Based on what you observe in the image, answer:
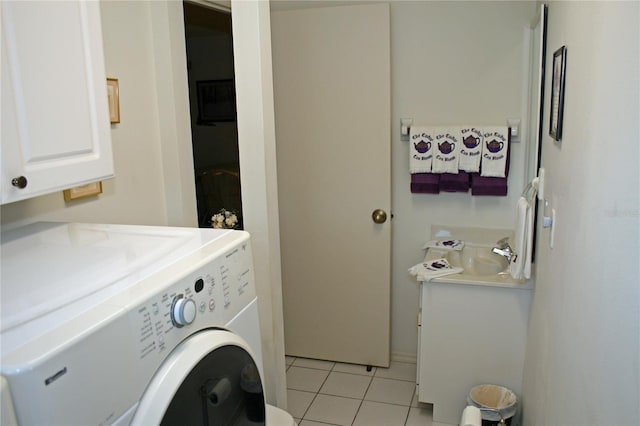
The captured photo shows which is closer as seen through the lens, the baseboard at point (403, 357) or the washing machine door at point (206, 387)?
the washing machine door at point (206, 387)

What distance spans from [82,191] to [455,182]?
6.12ft

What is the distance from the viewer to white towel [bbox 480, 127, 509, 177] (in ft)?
9.37

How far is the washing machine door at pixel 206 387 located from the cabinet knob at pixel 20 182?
1.82 ft

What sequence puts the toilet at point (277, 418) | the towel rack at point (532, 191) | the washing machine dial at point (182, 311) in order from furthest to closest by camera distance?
1. the towel rack at point (532, 191)
2. the toilet at point (277, 418)
3. the washing machine dial at point (182, 311)

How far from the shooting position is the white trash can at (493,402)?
2.35m

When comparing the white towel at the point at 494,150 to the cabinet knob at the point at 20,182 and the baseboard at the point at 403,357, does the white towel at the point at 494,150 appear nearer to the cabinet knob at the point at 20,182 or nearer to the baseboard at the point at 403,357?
the baseboard at the point at 403,357

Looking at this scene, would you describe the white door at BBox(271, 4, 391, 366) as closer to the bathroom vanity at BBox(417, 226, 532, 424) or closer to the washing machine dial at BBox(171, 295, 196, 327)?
the bathroom vanity at BBox(417, 226, 532, 424)

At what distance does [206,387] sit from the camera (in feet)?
3.81

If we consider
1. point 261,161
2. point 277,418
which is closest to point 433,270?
point 261,161

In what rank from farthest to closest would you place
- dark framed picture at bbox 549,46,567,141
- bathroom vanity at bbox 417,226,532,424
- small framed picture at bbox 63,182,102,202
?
bathroom vanity at bbox 417,226,532,424, small framed picture at bbox 63,182,102,202, dark framed picture at bbox 549,46,567,141

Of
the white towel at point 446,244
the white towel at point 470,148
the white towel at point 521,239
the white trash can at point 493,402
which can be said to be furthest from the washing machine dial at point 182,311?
the white towel at point 470,148

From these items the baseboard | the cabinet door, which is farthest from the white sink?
the cabinet door

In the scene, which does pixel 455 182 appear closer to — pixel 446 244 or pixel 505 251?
pixel 446 244

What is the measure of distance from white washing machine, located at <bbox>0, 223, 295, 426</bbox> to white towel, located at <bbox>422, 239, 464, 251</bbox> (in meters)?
1.59
